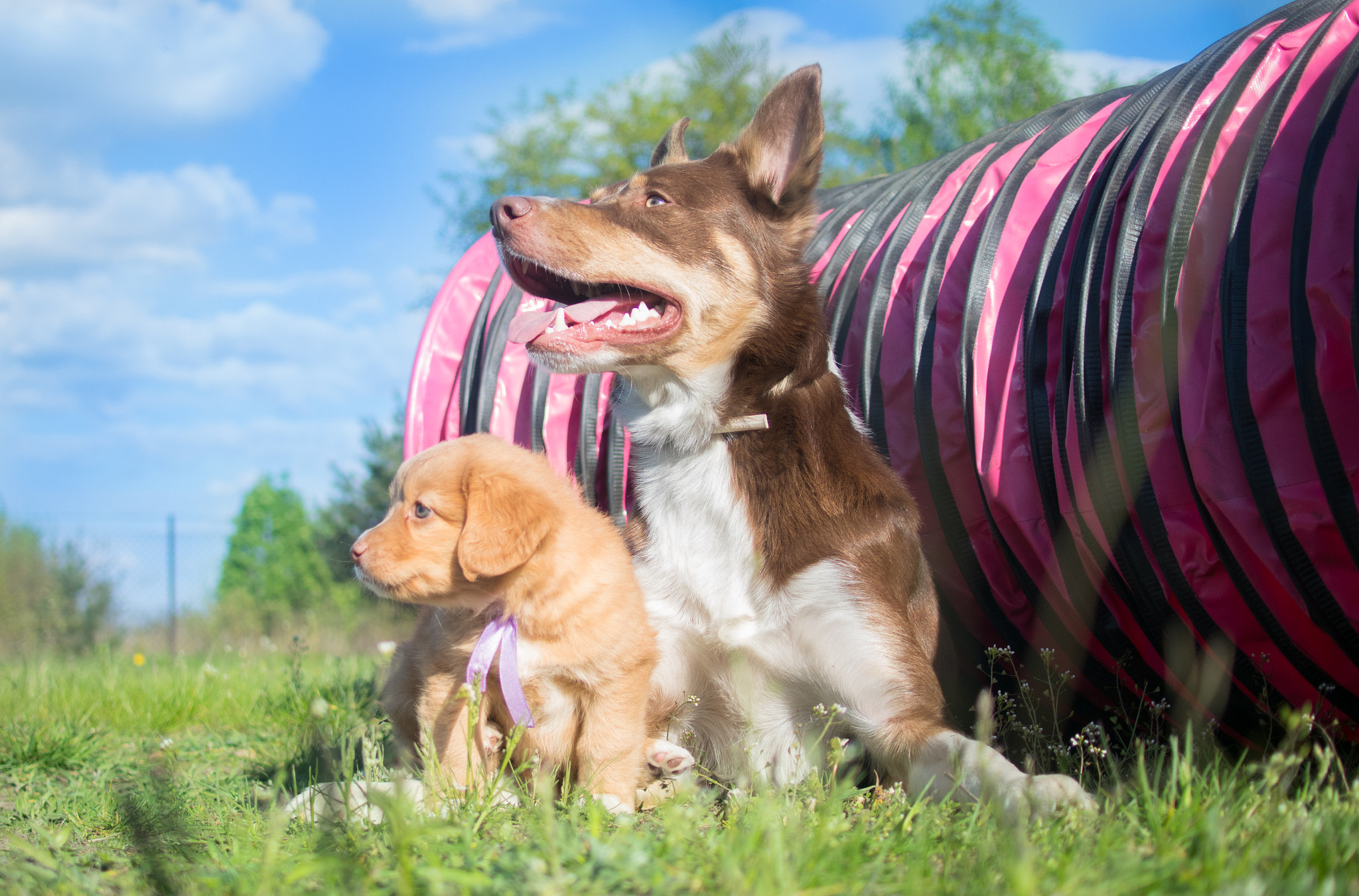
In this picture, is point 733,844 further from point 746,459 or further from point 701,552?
point 746,459

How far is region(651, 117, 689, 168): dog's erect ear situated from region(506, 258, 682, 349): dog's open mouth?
3.59 feet

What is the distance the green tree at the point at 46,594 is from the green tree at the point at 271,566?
2.05 meters

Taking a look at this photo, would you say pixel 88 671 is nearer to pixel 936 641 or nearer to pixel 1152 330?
pixel 936 641

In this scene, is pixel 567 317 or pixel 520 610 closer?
pixel 520 610

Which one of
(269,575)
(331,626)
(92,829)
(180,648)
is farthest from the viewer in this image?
(269,575)

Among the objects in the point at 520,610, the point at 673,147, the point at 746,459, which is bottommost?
the point at 520,610

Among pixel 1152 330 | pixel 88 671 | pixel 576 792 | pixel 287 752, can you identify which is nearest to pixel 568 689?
pixel 576 792

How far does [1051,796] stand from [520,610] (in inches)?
58.8

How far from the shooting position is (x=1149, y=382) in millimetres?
2865

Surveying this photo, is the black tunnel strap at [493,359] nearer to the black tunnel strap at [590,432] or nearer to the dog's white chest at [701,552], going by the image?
the black tunnel strap at [590,432]

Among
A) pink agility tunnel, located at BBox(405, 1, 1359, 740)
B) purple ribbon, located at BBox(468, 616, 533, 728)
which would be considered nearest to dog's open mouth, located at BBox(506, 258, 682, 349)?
pink agility tunnel, located at BBox(405, 1, 1359, 740)

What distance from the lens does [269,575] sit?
28.8 meters

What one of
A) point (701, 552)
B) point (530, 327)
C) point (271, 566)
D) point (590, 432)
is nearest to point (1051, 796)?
point (701, 552)

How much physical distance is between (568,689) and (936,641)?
1338 millimetres
